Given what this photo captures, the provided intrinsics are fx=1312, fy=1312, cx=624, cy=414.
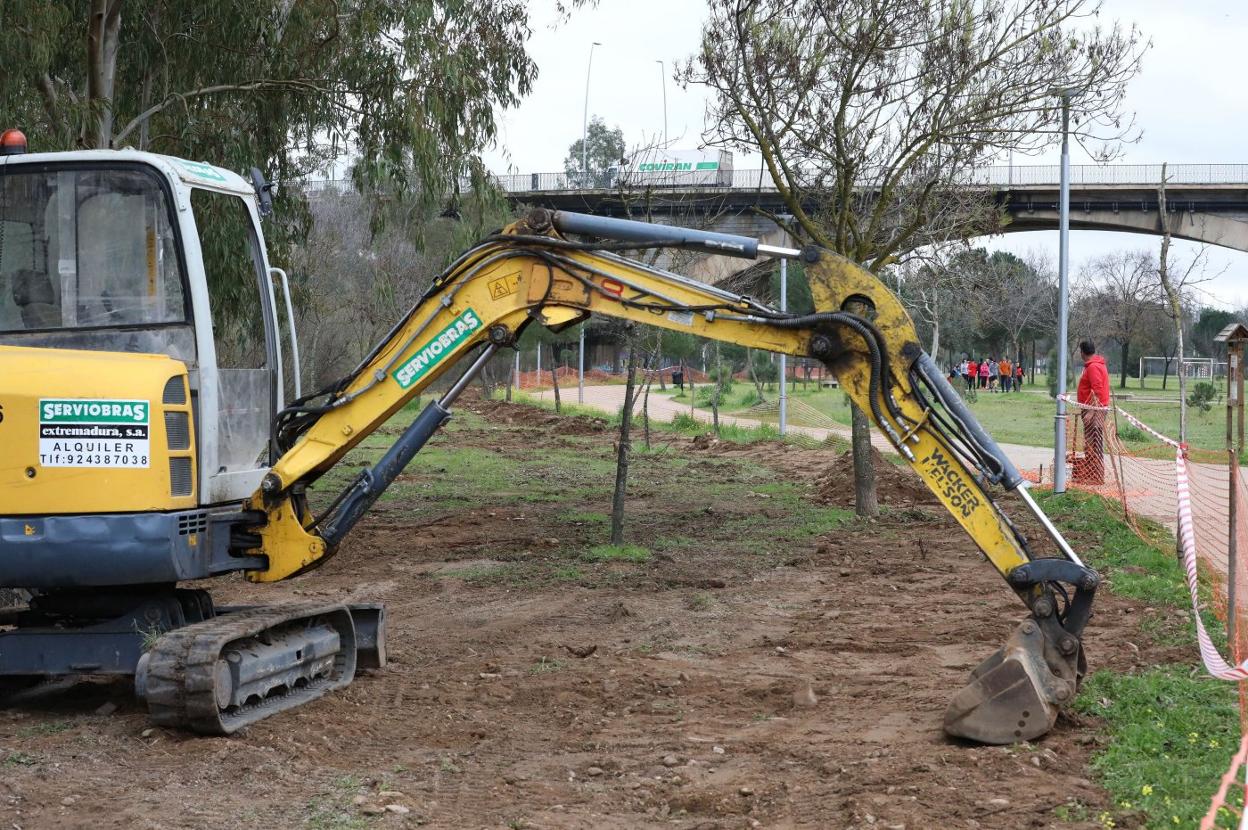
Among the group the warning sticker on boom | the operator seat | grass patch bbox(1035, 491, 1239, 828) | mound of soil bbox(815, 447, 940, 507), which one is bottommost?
mound of soil bbox(815, 447, 940, 507)

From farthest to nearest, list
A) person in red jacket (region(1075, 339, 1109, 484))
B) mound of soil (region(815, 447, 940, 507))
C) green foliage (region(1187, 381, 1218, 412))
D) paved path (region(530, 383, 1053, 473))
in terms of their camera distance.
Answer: green foliage (region(1187, 381, 1218, 412)), paved path (region(530, 383, 1053, 473)), person in red jacket (region(1075, 339, 1109, 484)), mound of soil (region(815, 447, 940, 507))

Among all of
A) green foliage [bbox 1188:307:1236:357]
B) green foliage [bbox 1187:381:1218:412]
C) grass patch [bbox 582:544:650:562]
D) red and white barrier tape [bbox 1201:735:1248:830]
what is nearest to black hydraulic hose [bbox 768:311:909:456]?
red and white barrier tape [bbox 1201:735:1248:830]

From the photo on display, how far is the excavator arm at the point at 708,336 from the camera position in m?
7.16

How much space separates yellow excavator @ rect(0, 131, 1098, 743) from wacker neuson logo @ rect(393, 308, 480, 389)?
0.5 inches

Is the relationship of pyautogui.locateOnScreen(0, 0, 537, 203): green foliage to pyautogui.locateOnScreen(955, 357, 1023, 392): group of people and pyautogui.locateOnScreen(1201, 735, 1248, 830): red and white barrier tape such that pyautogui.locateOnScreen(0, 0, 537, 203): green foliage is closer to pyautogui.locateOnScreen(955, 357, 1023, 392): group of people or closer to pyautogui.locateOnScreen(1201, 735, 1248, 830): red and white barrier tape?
pyautogui.locateOnScreen(1201, 735, 1248, 830): red and white barrier tape

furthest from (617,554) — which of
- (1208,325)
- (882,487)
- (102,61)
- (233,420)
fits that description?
(1208,325)

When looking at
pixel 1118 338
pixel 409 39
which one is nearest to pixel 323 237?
pixel 409 39

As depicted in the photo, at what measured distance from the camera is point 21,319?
308 inches

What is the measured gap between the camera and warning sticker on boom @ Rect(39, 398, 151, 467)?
7359mm

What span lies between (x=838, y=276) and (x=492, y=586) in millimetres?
5937

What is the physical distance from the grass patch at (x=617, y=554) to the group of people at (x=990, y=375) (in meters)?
37.2

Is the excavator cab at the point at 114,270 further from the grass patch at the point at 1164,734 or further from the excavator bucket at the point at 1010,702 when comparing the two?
the grass patch at the point at 1164,734

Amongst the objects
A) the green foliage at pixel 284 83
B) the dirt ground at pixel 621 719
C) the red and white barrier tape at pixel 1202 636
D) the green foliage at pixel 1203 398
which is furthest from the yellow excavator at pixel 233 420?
the green foliage at pixel 1203 398

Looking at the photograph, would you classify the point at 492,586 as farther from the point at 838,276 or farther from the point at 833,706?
the point at 838,276
